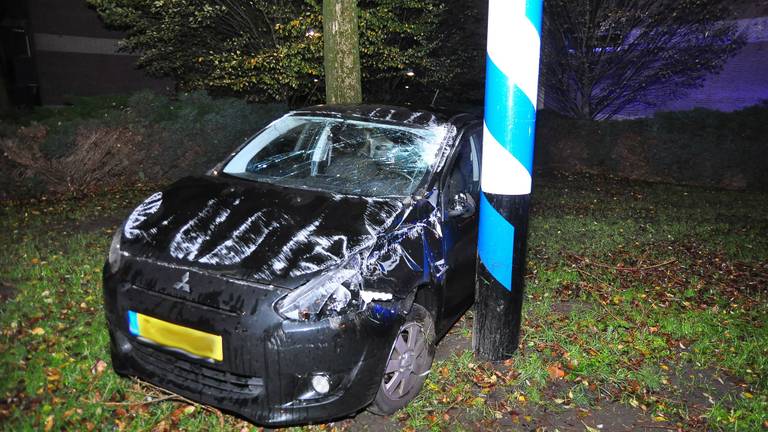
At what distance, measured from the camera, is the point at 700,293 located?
5484mm

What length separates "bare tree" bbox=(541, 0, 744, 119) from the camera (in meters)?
12.5

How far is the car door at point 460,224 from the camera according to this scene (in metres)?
3.72

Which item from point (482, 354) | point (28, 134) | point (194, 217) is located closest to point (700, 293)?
point (482, 354)

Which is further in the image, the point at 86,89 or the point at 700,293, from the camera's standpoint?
the point at 86,89

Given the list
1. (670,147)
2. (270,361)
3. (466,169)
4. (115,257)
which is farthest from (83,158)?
(670,147)

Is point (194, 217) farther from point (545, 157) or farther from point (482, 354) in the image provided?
point (545, 157)

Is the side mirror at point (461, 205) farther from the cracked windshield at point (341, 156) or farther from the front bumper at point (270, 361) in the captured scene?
the front bumper at point (270, 361)

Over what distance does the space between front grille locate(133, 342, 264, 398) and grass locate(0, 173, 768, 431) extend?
387 millimetres

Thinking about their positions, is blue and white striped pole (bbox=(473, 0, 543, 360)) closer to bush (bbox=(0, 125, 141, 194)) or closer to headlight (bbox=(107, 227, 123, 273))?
headlight (bbox=(107, 227, 123, 273))

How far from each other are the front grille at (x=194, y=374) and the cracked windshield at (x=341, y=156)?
145cm

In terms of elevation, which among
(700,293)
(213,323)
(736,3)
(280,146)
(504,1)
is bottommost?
(700,293)

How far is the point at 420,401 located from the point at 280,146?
2180 millimetres

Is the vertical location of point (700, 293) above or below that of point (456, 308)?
below

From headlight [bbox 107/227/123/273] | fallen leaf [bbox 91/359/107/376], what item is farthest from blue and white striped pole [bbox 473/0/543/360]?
fallen leaf [bbox 91/359/107/376]
